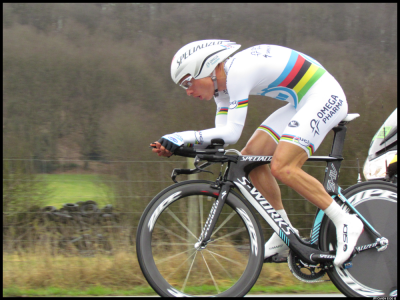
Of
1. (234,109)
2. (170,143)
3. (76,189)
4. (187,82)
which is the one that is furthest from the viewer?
(76,189)

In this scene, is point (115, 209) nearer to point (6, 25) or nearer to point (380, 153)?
point (380, 153)

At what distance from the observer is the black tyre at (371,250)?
2961mm

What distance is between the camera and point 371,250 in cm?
301

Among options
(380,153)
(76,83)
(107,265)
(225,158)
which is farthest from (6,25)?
(380,153)

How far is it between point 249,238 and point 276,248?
1.01ft

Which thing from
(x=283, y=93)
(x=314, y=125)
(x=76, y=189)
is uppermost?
(x=283, y=93)

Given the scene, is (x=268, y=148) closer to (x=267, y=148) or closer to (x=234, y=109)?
(x=267, y=148)

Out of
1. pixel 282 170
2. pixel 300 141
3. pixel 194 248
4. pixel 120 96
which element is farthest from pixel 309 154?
pixel 120 96

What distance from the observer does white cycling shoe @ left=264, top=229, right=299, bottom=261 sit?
3025mm

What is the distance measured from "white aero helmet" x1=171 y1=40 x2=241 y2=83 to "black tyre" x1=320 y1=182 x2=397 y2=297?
4.61 ft

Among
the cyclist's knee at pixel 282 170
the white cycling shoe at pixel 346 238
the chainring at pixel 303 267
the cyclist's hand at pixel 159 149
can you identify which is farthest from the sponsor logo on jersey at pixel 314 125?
the cyclist's hand at pixel 159 149

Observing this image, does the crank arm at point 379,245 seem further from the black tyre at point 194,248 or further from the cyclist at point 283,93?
the black tyre at point 194,248

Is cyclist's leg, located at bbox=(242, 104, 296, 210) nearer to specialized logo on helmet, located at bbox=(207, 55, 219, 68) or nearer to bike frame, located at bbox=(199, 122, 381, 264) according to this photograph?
bike frame, located at bbox=(199, 122, 381, 264)

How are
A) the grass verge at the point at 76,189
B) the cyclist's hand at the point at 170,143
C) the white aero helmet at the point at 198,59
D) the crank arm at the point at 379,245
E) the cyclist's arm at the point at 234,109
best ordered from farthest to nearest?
the grass verge at the point at 76,189
the crank arm at the point at 379,245
the white aero helmet at the point at 198,59
the cyclist's arm at the point at 234,109
the cyclist's hand at the point at 170,143
